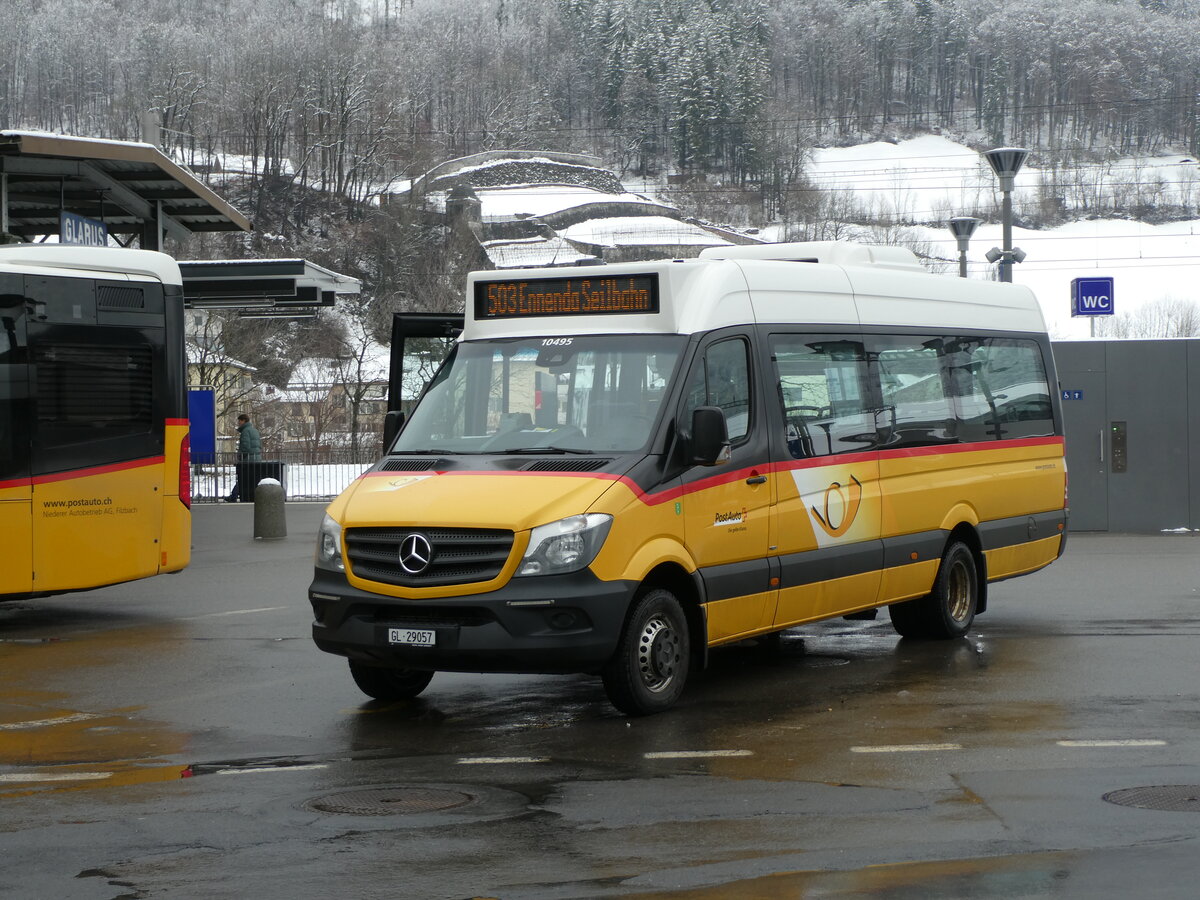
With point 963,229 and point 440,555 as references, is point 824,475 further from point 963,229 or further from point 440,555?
point 963,229

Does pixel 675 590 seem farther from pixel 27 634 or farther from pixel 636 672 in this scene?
pixel 27 634

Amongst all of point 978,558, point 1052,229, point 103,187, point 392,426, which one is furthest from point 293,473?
point 1052,229

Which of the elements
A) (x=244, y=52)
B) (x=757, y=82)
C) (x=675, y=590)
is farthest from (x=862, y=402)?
(x=757, y=82)

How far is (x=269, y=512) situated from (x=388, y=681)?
1408cm

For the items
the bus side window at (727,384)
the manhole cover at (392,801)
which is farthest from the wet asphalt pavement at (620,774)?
the bus side window at (727,384)

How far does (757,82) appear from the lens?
161375 millimetres

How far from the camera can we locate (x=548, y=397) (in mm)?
9445

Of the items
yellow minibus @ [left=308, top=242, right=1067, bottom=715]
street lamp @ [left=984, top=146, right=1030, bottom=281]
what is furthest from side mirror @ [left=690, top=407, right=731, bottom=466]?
street lamp @ [left=984, top=146, right=1030, bottom=281]

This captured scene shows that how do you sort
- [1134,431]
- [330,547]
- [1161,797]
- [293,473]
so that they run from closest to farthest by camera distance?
1. [1161,797]
2. [330,547]
3. [1134,431]
4. [293,473]

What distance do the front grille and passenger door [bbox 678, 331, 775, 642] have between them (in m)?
1.21

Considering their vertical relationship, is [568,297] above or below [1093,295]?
below

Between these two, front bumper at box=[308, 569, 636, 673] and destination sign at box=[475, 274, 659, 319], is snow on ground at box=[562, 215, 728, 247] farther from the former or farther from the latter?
front bumper at box=[308, 569, 636, 673]

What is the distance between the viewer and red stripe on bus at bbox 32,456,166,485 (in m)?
13.3

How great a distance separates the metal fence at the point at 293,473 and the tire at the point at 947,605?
2078 centimetres
